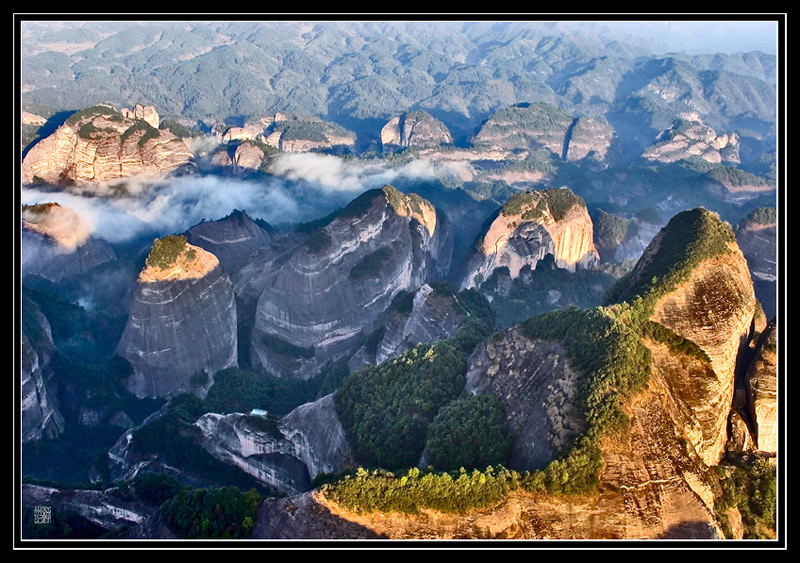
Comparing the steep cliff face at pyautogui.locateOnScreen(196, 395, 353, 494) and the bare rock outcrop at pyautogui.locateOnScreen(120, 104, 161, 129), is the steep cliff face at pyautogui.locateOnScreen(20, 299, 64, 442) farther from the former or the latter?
the bare rock outcrop at pyautogui.locateOnScreen(120, 104, 161, 129)

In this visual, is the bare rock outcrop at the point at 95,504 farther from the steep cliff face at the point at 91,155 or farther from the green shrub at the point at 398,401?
the steep cliff face at the point at 91,155

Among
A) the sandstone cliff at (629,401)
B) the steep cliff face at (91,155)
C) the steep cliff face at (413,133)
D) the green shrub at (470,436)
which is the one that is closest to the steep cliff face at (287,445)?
the green shrub at (470,436)

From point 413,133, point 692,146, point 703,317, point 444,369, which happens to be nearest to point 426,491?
point 444,369

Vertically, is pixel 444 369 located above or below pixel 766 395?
above

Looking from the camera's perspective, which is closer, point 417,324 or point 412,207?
point 417,324

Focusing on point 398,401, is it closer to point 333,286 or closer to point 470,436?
point 470,436

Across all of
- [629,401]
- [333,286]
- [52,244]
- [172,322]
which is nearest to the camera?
[629,401]
